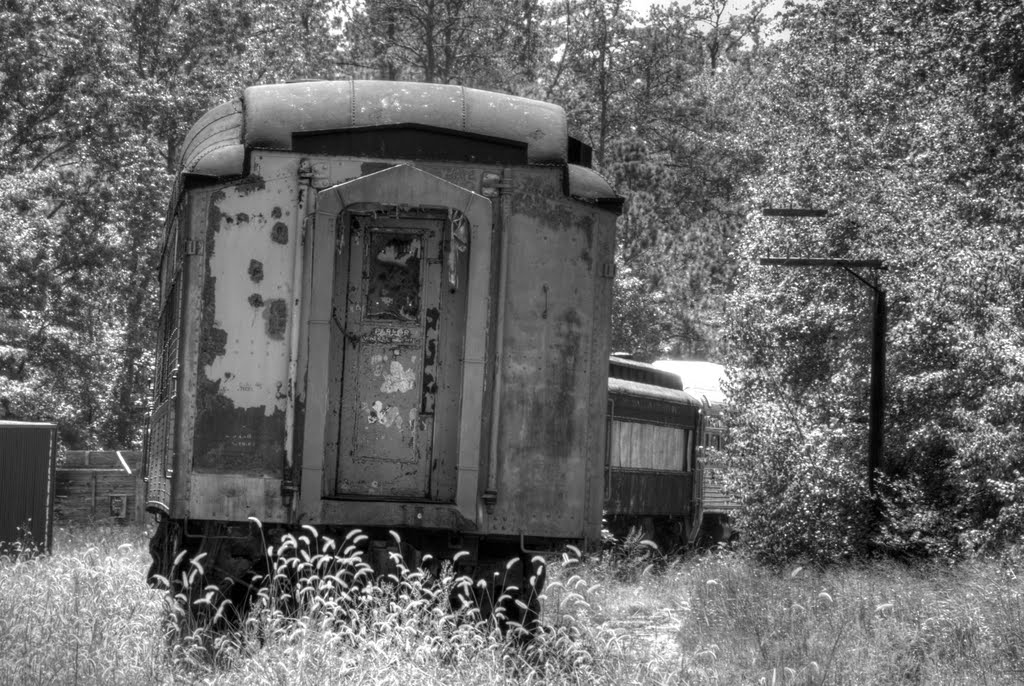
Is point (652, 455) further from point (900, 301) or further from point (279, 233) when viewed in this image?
point (279, 233)

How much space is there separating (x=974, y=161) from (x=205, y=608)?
44.3ft

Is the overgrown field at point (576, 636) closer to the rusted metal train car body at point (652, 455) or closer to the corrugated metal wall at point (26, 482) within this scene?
the corrugated metal wall at point (26, 482)

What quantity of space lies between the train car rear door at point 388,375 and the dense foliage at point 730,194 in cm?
875

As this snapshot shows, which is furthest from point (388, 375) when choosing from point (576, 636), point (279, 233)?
point (576, 636)

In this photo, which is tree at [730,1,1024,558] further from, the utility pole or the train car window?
the train car window

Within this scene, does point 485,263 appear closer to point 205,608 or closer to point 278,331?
point 278,331

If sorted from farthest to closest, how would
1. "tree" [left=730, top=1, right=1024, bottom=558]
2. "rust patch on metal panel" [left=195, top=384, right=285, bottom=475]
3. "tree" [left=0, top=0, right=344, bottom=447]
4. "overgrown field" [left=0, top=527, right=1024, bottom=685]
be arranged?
"tree" [left=0, top=0, right=344, bottom=447]
"tree" [left=730, top=1, right=1024, bottom=558]
"rust patch on metal panel" [left=195, top=384, right=285, bottom=475]
"overgrown field" [left=0, top=527, right=1024, bottom=685]

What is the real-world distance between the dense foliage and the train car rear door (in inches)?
345

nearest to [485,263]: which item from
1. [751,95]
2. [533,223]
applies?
[533,223]

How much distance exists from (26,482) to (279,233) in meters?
10.2

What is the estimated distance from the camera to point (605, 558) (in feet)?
58.7

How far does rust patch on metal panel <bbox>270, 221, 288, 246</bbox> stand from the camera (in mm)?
7918

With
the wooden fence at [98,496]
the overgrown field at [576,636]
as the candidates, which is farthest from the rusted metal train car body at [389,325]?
the wooden fence at [98,496]

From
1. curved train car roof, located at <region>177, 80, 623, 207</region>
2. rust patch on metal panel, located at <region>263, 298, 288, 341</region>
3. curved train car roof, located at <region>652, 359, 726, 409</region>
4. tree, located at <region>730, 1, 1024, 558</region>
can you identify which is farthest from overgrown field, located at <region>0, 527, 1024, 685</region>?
curved train car roof, located at <region>652, 359, 726, 409</region>
